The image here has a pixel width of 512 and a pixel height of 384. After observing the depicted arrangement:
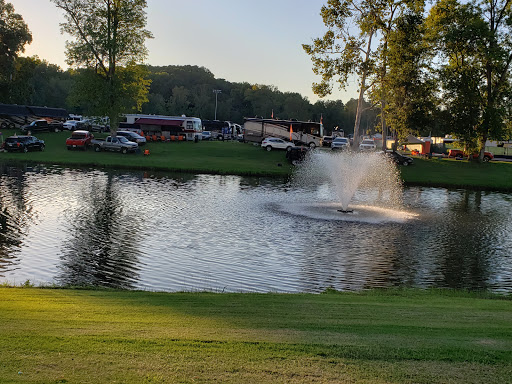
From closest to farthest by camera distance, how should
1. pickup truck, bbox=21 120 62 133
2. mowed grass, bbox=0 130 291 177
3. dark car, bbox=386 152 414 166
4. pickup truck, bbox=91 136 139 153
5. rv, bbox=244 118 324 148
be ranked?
mowed grass, bbox=0 130 291 177 < dark car, bbox=386 152 414 166 < pickup truck, bbox=91 136 139 153 < pickup truck, bbox=21 120 62 133 < rv, bbox=244 118 324 148

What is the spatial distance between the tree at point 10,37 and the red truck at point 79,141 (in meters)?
38.6

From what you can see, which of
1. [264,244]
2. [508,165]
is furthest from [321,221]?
[508,165]

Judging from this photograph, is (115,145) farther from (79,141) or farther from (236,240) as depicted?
(236,240)

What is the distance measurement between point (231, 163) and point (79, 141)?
18.9 metres

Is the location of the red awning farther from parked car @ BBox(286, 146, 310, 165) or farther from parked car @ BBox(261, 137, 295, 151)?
parked car @ BBox(286, 146, 310, 165)

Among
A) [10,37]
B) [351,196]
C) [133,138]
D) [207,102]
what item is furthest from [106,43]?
[207,102]

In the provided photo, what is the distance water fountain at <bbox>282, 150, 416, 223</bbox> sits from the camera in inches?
1192

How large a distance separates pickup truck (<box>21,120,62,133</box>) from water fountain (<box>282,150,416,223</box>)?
139 ft

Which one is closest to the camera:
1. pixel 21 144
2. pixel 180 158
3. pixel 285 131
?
pixel 21 144

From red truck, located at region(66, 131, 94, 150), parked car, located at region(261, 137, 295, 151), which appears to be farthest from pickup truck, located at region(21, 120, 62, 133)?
parked car, located at region(261, 137, 295, 151)

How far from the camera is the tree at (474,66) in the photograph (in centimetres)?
6391

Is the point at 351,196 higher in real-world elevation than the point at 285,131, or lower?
lower

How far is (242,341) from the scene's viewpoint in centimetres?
771

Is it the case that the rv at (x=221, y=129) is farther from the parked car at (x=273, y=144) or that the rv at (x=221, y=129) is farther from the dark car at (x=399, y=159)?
the dark car at (x=399, y=159)
